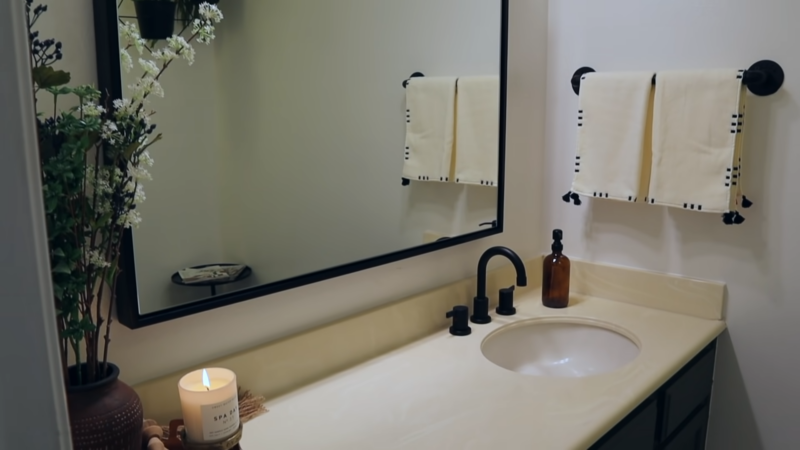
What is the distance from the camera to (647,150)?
1675 millimetres

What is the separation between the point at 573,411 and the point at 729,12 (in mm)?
1099

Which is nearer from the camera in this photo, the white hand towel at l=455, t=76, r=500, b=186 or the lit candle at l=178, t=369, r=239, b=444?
the lit candle at l=178, t=369, r=239, b=444

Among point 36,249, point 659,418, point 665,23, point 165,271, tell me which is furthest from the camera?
point 665,23

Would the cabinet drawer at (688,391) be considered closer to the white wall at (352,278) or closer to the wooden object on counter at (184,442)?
the white wall at (352,278)

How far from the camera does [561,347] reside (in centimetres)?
171

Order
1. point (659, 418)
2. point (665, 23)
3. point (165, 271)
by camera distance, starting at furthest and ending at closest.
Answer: point (665, 23) < point (659, 418) < point (165, 271)

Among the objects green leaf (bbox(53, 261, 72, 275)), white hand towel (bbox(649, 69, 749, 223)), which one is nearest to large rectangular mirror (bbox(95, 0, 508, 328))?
green leaf (bbox(53, 261, 72, 275))

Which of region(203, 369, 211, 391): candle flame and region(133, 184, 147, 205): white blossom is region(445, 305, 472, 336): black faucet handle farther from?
region(133, 184, 147, 205): white blossom

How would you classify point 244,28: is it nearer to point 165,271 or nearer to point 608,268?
point 165,271

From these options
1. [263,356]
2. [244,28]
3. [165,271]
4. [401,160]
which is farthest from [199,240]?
[401,160]

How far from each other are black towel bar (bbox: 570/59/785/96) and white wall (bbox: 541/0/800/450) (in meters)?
0.02

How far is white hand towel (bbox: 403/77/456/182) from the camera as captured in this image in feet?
5.10

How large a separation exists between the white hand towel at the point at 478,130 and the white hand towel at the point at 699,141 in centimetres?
43

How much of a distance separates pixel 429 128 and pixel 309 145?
394mm
